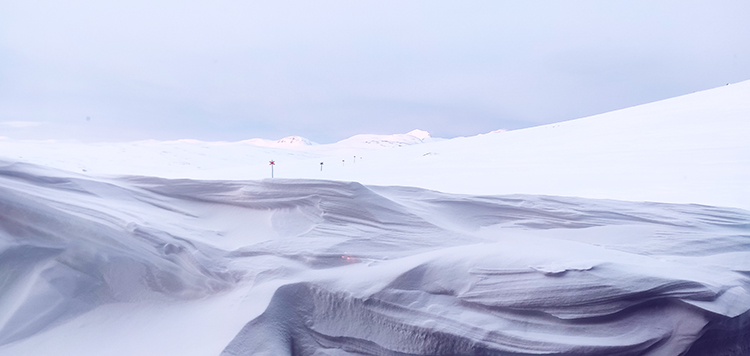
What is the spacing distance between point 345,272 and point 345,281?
0.08 metres

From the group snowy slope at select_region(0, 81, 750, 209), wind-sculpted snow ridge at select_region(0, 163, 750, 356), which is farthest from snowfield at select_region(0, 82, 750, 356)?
snowy slope at select_region(0, 81, 750, 209)

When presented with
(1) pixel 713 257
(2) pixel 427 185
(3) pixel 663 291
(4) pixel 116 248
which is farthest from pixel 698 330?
(2) pixel 427 185

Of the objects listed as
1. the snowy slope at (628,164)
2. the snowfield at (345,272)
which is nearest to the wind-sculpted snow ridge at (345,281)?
the snowfield at (345,272)

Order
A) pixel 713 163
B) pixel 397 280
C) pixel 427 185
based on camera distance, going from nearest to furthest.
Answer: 1. pixel 397 280
2. pixel 713 163
3. pixel 427 185

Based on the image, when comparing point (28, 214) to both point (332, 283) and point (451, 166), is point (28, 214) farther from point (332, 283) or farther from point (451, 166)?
point (451, 166)

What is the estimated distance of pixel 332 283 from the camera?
1796 mm

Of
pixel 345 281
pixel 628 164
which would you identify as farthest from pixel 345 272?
pixel 628 164

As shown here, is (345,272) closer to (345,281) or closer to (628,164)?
(345,281)

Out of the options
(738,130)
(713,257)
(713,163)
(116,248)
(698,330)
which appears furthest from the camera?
(738,130)

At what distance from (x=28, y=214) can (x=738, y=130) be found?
1108 centimetres

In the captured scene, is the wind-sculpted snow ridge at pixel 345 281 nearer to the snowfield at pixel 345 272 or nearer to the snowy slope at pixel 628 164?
the snowfield at pixel 345 272

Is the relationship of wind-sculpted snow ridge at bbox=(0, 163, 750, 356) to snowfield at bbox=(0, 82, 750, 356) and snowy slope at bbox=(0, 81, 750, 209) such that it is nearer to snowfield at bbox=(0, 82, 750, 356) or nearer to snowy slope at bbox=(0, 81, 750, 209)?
snowfield at bbox=(0, 82, 750, 356)

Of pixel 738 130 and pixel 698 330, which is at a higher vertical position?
pixel 738 130

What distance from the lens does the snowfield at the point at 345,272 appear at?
1567mm
